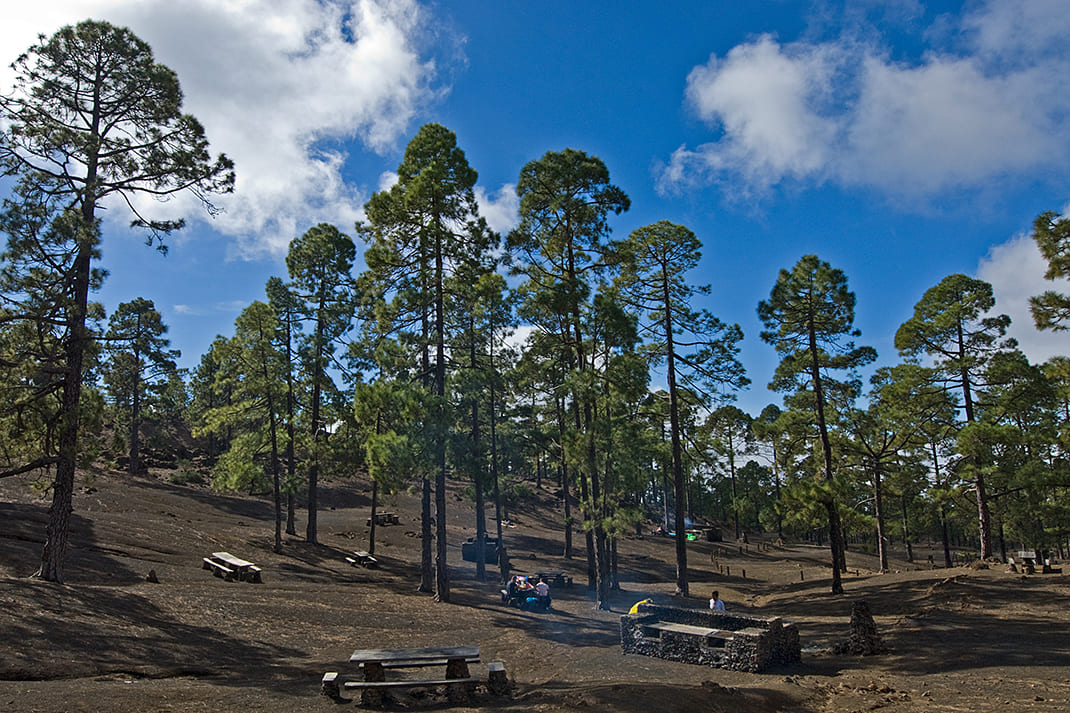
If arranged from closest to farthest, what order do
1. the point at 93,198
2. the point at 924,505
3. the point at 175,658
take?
the point at 175,658
the point at 93,198
the point at 924,505

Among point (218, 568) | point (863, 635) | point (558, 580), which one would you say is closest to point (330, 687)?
point (863, 635)

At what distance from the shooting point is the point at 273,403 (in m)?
33.0

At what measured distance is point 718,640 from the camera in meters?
15.0

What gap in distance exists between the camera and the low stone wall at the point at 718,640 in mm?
14328

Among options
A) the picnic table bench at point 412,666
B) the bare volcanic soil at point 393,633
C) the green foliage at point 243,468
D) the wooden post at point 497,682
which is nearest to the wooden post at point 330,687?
the picnic table bench at point 412,666

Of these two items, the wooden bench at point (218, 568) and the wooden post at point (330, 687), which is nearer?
the wooden post at point (330, 687)

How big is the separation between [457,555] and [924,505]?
2570cm

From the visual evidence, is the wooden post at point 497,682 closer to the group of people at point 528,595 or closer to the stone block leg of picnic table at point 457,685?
the stone block leg of picnic table at point 457,685

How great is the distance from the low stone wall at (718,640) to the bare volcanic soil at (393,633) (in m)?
0.50

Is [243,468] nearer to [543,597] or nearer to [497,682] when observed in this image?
[543,597]

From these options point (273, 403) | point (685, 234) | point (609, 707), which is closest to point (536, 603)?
point (609, 707)

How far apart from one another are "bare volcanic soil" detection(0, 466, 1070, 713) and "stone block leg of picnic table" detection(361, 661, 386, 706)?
0.17m

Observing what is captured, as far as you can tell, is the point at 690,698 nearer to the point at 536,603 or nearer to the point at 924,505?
the point at 536,603

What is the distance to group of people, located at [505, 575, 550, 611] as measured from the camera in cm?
2302
